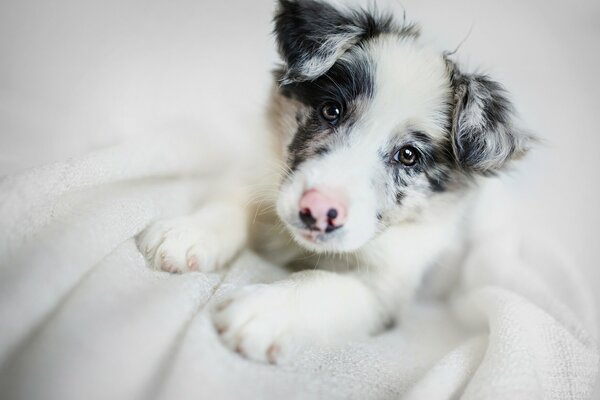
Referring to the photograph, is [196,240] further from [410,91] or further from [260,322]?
[410,91]

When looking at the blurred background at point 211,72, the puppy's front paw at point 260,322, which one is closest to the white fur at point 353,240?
the puppy's front paw at point 260,322

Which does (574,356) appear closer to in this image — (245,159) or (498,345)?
(498,345)

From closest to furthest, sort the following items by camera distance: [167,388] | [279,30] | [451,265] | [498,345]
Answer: [167,388] < [498,345] < [279,30] < [451,265]

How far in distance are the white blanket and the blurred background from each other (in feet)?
0.32

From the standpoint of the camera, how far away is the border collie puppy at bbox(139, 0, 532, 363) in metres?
1.07

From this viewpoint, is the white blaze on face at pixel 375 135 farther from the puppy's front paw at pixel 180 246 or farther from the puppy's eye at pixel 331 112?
the puppy's front paw at pixel 180 246

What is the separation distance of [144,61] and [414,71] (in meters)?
0.62

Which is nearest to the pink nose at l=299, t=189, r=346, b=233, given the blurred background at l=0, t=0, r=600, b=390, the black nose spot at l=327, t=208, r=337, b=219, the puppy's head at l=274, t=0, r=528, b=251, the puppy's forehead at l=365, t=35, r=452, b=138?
the black nose spot at l=327, t=208, r=337, b=219

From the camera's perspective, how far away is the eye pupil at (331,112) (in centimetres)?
133

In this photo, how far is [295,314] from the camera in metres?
1.05

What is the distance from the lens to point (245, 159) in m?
1.56

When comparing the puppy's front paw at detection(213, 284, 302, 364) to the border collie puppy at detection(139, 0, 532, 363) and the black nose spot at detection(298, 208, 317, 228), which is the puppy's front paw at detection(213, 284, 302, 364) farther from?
the black nose spot at detection(298, 208, 317, 228)

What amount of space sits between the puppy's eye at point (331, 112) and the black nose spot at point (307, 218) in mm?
369

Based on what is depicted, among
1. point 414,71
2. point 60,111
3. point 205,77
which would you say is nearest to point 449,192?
point 414,71
